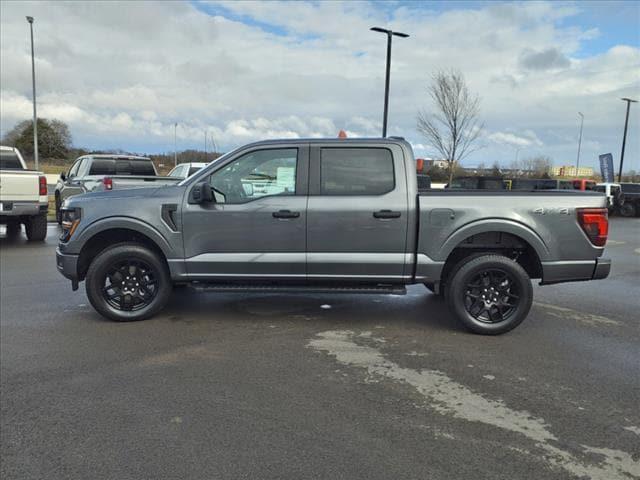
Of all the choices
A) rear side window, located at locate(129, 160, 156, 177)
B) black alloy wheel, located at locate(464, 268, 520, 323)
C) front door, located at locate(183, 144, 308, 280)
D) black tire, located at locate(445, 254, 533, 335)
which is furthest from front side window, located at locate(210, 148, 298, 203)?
rear side window, located at locate(129, 160, 156, 177)

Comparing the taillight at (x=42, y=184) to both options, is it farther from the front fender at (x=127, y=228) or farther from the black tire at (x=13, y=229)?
the front fender at (x=127, y=228)

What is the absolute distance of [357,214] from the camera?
5094 mm

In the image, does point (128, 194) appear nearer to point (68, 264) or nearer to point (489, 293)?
point (68, 264)

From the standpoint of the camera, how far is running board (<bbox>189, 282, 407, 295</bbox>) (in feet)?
17.1

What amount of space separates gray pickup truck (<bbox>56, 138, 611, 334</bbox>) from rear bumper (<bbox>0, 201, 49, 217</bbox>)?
19.6 feet

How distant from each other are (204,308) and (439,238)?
9.39 feet

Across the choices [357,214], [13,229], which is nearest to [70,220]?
[357,214]

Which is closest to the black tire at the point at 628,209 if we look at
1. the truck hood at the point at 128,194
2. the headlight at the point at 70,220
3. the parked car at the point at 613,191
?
the parked car at the point at 613,191

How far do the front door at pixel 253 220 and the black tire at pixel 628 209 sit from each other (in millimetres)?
24769

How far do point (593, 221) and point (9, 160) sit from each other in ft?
41.6

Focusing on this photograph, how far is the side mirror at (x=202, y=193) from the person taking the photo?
5051 millimetres

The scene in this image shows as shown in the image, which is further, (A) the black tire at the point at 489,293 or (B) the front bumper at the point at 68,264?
(B) the front bumper at the point at 68,264

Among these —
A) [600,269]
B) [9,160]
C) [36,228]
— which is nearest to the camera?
[600,269]

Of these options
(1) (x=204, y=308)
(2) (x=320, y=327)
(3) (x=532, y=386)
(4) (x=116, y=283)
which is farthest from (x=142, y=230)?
(3) (x=532, y=386)
